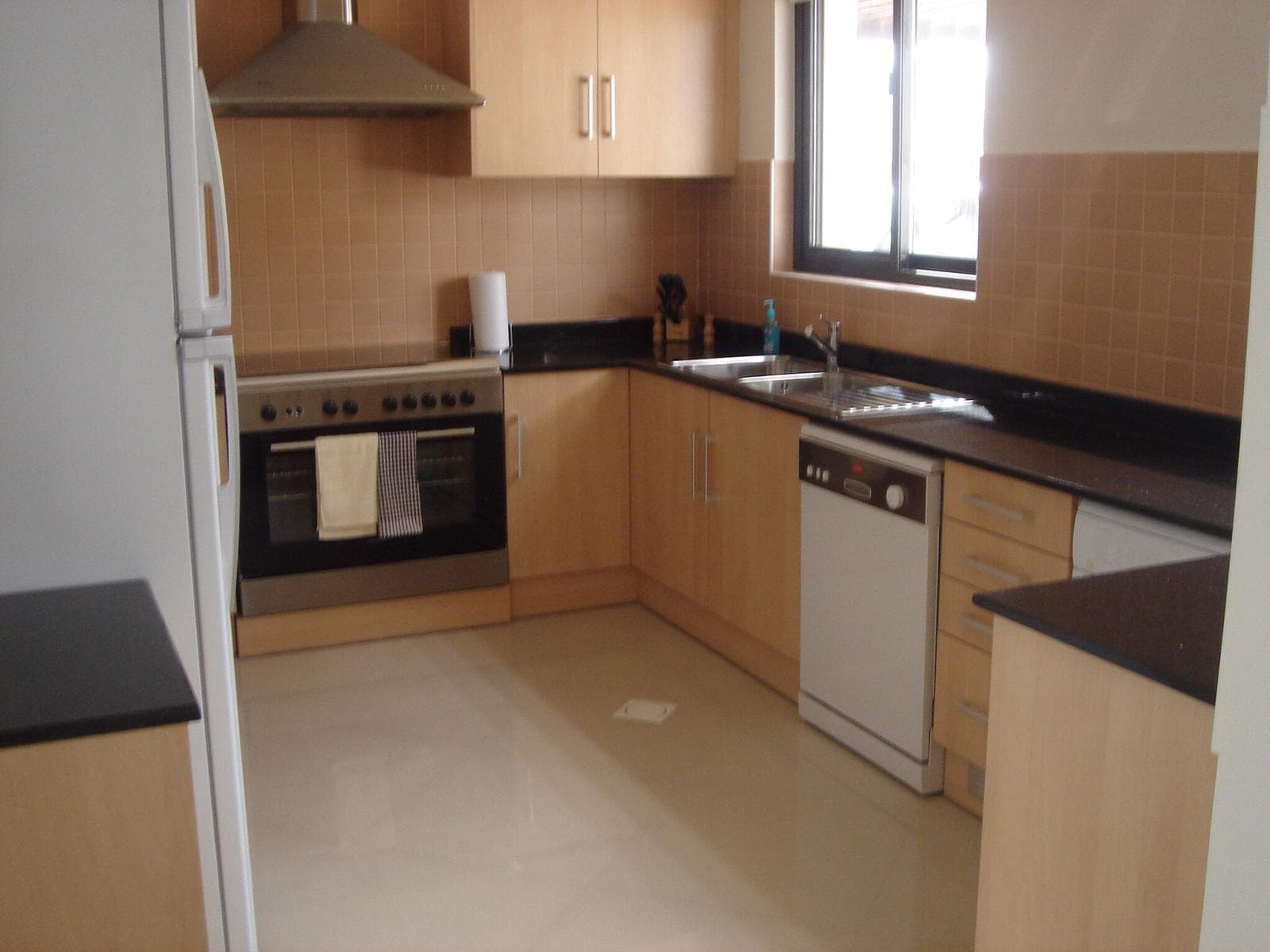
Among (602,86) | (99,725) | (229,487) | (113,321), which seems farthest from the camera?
(602,86)

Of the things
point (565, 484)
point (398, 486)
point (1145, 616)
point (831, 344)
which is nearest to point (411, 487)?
point (398, 486)

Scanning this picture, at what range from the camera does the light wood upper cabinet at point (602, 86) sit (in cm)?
442

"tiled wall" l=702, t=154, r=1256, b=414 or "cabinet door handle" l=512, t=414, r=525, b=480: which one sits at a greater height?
"tiled wall" l=702, t=154, r=1256, b=414

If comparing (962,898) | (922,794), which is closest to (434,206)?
(922,794)

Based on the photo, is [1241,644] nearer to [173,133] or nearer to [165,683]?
[165,683]

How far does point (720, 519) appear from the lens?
4145 mm

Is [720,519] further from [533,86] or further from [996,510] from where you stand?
[533,86]

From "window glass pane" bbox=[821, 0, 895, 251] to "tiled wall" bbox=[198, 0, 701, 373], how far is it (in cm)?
79

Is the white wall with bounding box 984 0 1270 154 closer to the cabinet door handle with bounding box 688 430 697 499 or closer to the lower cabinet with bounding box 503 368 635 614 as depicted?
the cabinet door handle with bounding box 688 430 697 499

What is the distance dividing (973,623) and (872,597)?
375 mm

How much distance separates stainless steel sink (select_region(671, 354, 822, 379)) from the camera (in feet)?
14.5

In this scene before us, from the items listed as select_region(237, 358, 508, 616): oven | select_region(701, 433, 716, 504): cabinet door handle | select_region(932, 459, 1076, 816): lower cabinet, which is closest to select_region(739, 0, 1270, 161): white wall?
select_region(932, 459, 1076, 816): lower cabinet

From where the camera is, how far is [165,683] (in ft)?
5.58

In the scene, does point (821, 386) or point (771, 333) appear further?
point (771, 333)
